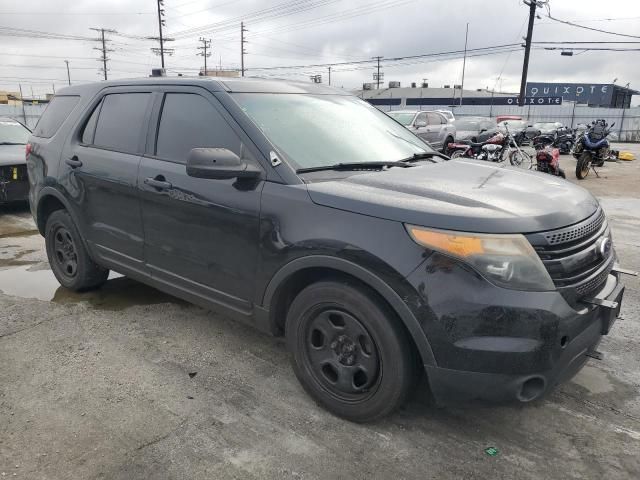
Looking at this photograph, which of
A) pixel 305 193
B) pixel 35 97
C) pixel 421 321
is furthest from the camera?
pixel 35 97

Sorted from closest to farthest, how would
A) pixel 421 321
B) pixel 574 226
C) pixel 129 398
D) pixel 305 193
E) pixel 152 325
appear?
pixel 421 321, pixel 574 226, pixel 305 193, pixel 129 398, pixel 152 325

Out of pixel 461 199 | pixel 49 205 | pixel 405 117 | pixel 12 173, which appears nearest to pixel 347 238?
pixel 461 199

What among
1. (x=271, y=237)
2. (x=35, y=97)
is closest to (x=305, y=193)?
(x=271, y=237)

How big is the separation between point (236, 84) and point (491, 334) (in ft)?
7.38

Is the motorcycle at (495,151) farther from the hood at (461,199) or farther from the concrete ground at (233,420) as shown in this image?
the hood at (461,199)

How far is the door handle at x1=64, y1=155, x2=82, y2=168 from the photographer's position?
165 inches

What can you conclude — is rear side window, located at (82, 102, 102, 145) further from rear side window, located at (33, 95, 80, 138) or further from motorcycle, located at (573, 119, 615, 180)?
motorcycle, located at (573, 119, 615, 180)

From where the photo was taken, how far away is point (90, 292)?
4.82 m

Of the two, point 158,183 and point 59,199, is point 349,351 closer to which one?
point 158,183

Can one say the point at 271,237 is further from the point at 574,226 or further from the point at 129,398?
the point at 574,226

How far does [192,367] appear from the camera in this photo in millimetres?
3445

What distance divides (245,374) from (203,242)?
897 mm

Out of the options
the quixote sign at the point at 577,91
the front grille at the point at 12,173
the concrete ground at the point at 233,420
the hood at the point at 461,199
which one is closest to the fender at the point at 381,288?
the hood at the point at 461,199

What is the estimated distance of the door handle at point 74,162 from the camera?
4196 millimetres
